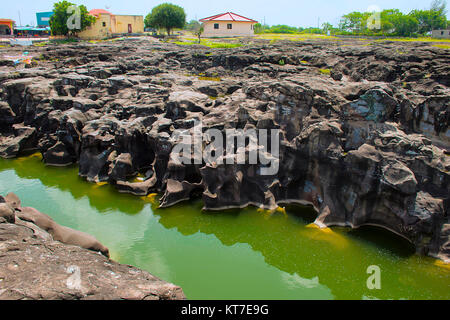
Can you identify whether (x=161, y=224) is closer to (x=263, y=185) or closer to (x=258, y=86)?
(x=263, y=185)

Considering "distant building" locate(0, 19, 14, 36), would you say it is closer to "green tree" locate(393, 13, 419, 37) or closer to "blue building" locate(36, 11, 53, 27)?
"blue building" locate(36, 11, 53, 27)

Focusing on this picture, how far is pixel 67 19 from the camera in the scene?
7269cm

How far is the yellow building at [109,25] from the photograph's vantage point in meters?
80.0

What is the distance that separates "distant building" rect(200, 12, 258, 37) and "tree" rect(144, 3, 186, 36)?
646 cm

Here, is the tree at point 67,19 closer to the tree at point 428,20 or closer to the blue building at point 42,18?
the blue building at point 42,18

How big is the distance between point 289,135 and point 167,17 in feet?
235

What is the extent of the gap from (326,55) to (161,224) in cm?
2911

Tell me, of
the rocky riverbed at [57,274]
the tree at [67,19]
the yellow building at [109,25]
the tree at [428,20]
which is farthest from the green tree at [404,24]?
the rocky riverbed at [57,274]

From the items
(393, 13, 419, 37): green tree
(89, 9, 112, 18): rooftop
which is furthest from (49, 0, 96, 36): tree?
(393, 13, 419, 37): green tree

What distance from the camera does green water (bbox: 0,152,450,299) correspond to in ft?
42.0

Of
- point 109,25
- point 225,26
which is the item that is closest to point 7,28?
point 109,25

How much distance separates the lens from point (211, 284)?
12992mm

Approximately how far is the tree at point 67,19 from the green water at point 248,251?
65.0 meters
